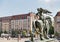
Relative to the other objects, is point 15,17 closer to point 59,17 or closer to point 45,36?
point 59,17

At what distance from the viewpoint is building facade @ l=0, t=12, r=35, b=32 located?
318 feet

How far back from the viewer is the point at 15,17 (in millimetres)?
105875

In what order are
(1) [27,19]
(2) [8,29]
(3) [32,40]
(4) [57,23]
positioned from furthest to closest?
(2) [8,29] < (1) [27,19] < (4) [57,23] < (3) [32,40]

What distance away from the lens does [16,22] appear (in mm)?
104312

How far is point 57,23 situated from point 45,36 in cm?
7458

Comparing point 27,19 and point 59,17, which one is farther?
point 27,19

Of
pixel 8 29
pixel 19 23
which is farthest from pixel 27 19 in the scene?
pixel 8 29

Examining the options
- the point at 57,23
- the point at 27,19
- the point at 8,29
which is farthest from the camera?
the point at 8,29

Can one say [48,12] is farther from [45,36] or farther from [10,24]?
[10,24]

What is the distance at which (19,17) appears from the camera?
103 meters

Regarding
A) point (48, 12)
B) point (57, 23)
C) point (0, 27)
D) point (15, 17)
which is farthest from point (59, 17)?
point (48, 12)

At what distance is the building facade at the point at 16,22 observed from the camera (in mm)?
97062

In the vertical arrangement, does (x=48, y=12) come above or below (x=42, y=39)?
above

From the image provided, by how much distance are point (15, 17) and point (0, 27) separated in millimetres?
9212
